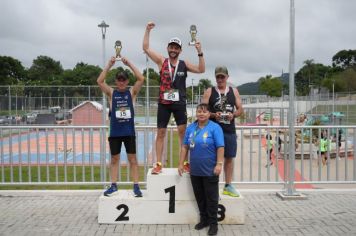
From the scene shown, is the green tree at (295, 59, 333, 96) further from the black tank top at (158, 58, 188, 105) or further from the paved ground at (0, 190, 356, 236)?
the black tank top at (158, 58, 188, 105)

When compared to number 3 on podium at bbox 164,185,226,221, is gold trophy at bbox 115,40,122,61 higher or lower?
higher

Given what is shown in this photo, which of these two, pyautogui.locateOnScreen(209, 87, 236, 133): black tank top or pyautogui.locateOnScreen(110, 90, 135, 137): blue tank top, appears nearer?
pyautogui.locateOnScreen(209, 87, 236, 133): black tank top

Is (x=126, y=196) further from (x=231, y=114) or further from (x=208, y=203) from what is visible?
(x=231, y=114)

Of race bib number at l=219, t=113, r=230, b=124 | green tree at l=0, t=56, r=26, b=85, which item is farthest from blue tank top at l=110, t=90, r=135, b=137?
green tree at l=0, t=56, r=26, b=85

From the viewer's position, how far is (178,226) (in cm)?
562

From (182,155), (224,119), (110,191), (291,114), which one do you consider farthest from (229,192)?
(291,114)

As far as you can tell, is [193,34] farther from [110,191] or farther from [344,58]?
[344,58]

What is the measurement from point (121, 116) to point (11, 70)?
8654cm

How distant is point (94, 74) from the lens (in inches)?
3211

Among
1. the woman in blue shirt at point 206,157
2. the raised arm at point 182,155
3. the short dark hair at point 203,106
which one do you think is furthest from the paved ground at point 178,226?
the short dark hair at point 203,106

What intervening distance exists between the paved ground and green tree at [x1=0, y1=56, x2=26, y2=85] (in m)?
76.6

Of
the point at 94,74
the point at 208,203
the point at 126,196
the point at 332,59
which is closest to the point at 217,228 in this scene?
the point at 208,203

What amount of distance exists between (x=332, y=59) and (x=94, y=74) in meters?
64.2

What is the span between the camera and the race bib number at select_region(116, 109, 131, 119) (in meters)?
5.82
